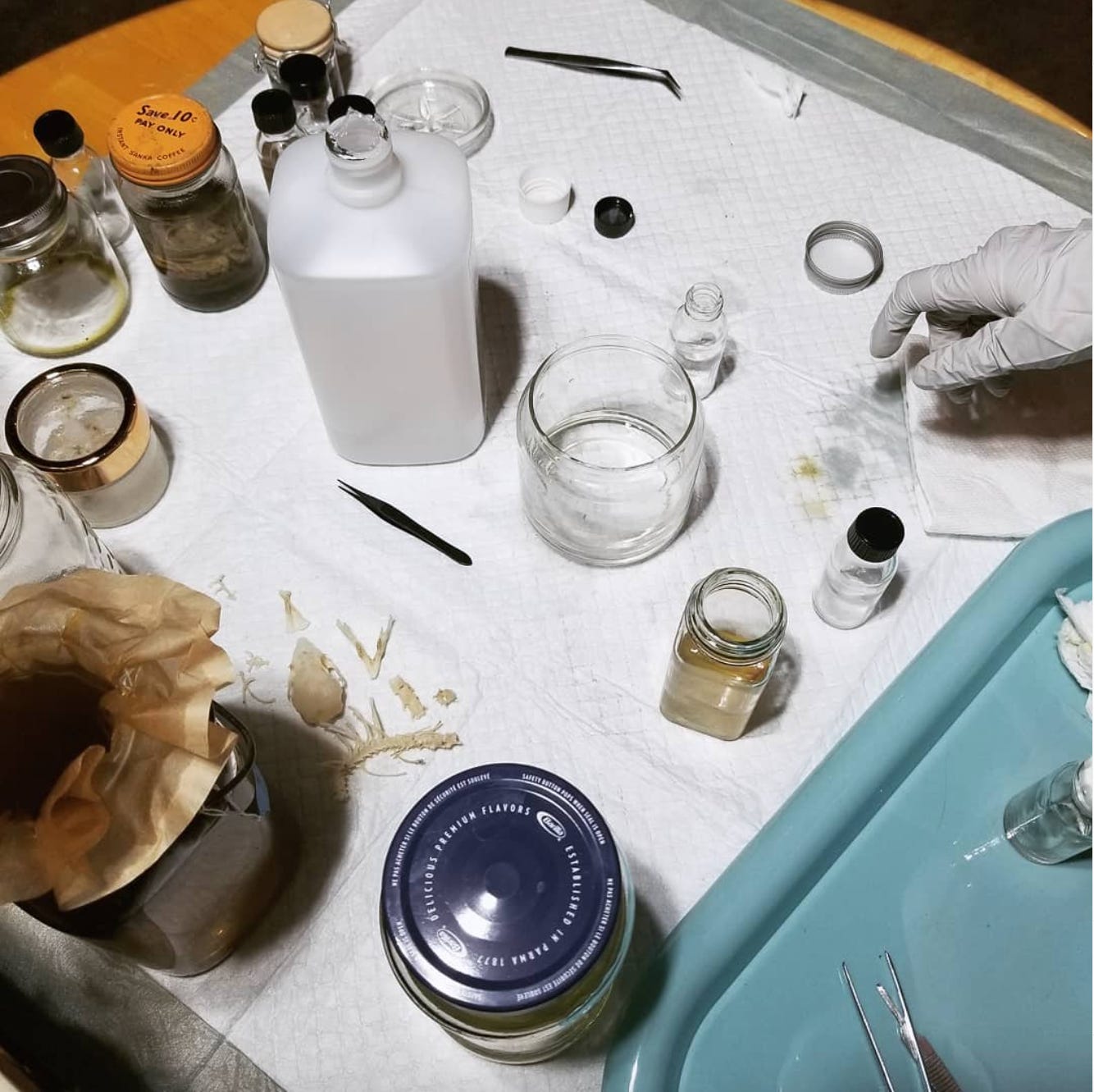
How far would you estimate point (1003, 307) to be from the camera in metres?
0.70

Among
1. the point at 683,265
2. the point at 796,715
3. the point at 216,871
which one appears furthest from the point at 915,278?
the point at 216,871

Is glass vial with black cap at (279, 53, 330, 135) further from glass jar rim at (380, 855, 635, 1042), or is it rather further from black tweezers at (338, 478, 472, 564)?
glass jar rim at (380, 855, 635, 1042)

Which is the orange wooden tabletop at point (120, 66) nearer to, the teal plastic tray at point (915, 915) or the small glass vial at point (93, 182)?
the small glass vial at point (93, 182)

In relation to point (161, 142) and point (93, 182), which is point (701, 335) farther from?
point (93, 182)

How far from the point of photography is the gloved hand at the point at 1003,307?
0.66m

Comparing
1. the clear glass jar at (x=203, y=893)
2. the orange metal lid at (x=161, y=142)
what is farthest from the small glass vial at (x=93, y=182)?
the clear glass jar at (x=203, y=893)

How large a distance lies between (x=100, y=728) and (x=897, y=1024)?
44cm

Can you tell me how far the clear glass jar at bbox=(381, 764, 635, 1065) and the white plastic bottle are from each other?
0.27 metres

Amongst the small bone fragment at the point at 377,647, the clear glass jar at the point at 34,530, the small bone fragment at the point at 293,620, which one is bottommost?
the small bone fragment at the point at 293,620

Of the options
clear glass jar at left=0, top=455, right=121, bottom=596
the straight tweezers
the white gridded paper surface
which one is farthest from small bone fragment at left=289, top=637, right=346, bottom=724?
the straight tweezers

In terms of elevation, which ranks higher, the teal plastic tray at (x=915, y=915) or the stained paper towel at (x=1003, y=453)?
the stained paper towel at (x=1003, y=453)

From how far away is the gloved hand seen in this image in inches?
25.8

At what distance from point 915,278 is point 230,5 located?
25.1 inches

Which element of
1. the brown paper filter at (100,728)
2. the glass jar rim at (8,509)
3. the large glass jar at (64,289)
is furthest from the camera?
the large glass jar at (64,289)
